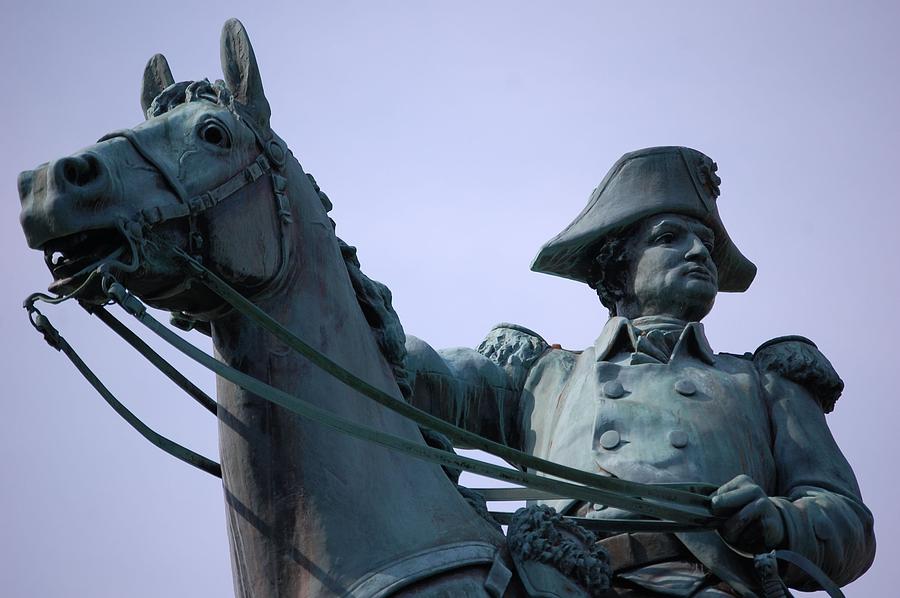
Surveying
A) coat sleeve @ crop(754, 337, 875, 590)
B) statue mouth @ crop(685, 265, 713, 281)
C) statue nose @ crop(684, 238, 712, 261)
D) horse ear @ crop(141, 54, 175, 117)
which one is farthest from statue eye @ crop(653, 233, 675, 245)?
horse ear @ crop(141, 54, 175, 117)

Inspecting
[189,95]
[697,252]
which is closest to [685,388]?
[697,252]

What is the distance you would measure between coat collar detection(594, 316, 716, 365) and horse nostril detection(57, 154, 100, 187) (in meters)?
3.20

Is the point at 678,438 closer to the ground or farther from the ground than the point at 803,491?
farther from the ground

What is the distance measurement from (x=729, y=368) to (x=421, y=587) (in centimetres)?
289

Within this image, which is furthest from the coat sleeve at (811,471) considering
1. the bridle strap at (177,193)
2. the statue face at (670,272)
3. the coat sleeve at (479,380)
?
the bridle strap at (177,193)

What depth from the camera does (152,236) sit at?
5.67 metres

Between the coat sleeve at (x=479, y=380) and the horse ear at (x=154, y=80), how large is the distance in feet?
6.07

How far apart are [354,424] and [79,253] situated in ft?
3.74

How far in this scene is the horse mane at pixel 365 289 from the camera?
6.29 m

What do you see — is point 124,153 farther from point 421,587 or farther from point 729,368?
point 729,368

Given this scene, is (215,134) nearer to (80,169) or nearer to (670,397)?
(80,169)

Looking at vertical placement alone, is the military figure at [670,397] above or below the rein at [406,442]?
above

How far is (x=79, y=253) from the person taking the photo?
18.7 ft

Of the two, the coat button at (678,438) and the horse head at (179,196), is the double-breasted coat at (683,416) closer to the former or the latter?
the coat button at (678,438)
